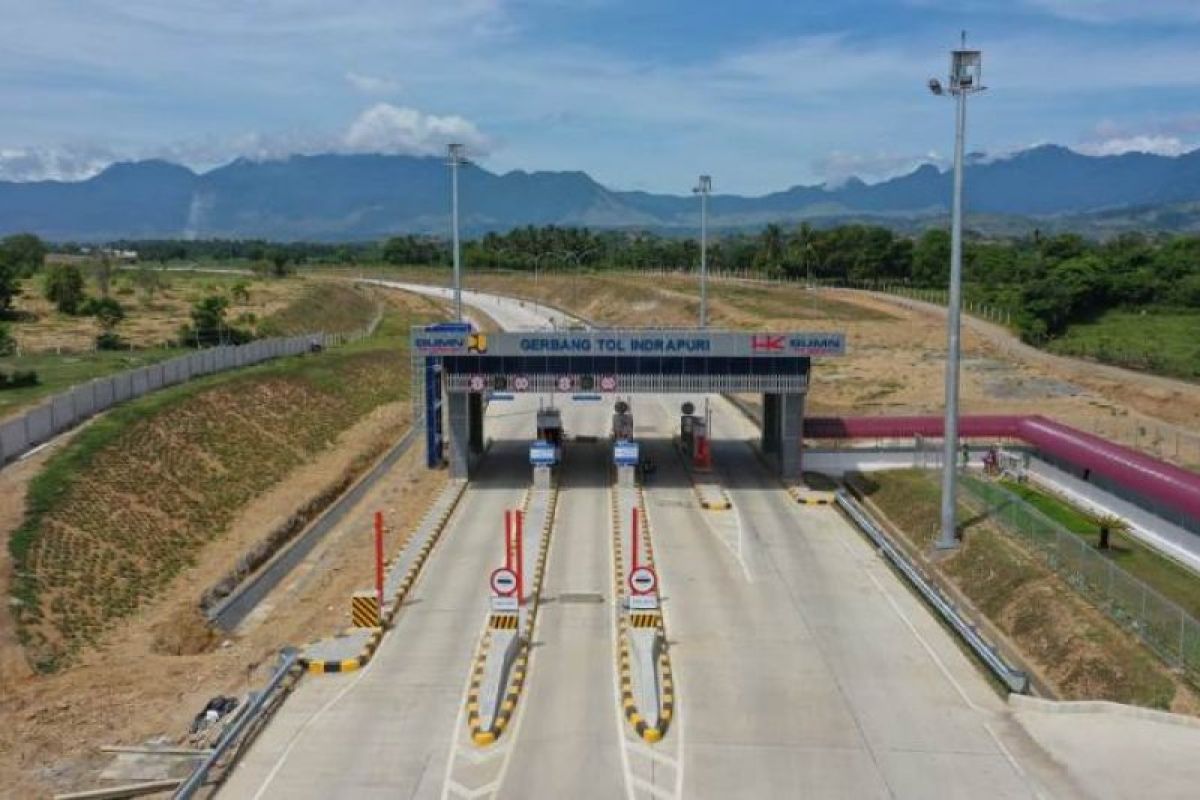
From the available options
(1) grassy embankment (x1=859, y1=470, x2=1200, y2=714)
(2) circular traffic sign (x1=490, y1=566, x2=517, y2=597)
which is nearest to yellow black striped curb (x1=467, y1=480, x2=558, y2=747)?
(2) circular traffic sign (x1=490, y1=566, x2=517, y2=597)

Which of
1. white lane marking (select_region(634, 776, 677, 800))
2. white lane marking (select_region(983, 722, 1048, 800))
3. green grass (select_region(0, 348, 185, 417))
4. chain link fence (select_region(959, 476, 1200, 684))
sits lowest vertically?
white lane marking (select_region(983, 722, 1048, 800))

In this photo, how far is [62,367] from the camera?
6662cm

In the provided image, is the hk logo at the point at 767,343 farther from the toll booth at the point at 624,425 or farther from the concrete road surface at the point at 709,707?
the concrete road surface at the point at 709,707

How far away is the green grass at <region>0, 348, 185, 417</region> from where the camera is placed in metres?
53.8

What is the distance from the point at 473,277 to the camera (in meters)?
187

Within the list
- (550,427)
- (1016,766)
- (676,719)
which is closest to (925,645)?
(1016,766)

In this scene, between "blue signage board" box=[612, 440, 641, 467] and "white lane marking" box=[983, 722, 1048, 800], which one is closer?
"white lane marking" box=[983, 722, 1048, 800]

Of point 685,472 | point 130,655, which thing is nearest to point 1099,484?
point 685,472

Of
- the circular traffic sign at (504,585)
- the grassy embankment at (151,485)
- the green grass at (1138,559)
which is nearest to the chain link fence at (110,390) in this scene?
the grassy embankment at (151,485)

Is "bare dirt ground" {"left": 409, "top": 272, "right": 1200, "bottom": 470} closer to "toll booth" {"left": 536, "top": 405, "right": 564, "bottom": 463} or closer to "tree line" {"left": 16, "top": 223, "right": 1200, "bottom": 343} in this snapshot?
"tree line" {"left": 16, "top": 223, "right": 1200, "bottom": 343}

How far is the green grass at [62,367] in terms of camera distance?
53.8 metres

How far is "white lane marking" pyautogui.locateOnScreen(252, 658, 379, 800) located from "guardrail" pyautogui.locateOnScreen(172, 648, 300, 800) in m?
1.05

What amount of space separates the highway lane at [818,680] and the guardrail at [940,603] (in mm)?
483

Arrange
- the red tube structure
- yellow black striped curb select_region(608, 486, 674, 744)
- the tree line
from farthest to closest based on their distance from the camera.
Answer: the tree line < the red tube structure < yellow black striped curb select_region(608, 486, 674, 744)
